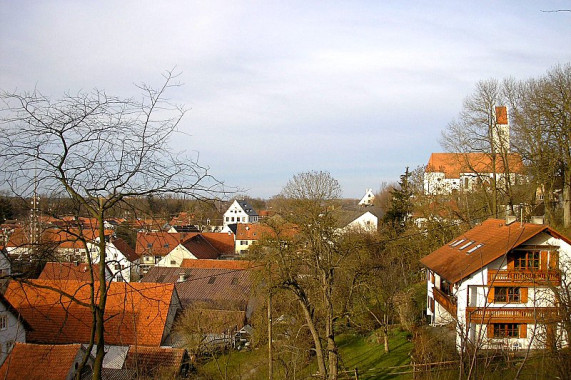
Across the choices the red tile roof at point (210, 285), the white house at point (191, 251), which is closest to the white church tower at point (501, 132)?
the red tile roof at point (210, 285)

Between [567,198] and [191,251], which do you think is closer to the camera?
[567,198]

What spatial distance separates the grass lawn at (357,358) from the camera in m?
16.4

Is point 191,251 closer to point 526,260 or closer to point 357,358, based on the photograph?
point 357,358

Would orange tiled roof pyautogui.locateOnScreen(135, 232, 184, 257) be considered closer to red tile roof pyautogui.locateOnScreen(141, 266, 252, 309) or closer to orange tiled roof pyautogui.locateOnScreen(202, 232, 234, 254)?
red tile roof pyautogui.locateOnScreen(141, 266, 252, 309)

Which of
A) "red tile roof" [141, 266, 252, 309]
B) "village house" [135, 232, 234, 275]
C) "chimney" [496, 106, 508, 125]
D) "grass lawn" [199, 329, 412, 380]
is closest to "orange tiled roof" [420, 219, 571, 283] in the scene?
"grass lawn" [199, 329, 412, 380]

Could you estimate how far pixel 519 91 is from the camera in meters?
25.9

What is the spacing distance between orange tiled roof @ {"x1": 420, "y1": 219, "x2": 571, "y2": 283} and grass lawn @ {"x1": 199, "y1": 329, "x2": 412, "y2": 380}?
3448 millimetres

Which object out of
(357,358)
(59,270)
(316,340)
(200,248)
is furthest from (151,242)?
(200,248)

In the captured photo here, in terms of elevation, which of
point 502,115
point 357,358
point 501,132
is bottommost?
point 357,358

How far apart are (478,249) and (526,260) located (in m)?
3.14

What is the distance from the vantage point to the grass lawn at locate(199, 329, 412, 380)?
53.7 ft

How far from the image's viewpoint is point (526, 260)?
700 inches

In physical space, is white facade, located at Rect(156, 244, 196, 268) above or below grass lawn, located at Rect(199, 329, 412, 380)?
above

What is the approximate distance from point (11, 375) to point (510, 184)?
23446mm
